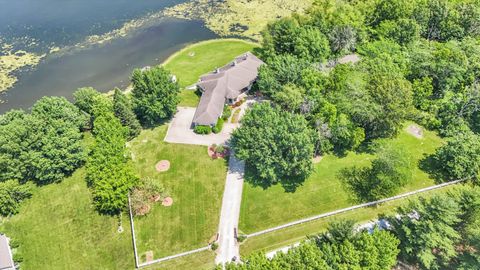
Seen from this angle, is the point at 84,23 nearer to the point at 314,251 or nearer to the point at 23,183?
the point at 23,183

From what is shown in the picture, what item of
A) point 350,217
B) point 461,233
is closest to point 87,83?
point 350,217

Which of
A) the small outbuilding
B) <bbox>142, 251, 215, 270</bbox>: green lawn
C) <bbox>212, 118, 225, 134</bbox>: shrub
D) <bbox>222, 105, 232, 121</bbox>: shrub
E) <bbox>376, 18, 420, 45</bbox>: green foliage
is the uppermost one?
<bbox>376, 18, 420, 45</bbox>: green foliage

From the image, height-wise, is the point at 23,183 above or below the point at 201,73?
below

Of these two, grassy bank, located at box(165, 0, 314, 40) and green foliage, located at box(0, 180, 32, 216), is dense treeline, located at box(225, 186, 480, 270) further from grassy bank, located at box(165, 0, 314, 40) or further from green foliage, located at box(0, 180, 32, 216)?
grassy bank, located at box(165, 0, 314, 40)

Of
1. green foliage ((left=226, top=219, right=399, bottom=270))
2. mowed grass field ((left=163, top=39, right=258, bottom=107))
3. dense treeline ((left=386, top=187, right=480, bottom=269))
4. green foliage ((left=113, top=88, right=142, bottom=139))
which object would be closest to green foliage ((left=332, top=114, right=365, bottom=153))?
dense treeline ((left=386, top=187, right=480, bottom=269))

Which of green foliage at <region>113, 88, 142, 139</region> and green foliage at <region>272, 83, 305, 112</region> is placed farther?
green foliage at <region>113, 88, 142, 139</region>

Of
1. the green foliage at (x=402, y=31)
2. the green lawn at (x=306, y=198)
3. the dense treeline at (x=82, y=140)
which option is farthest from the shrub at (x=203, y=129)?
the green foliage at (x=402, y=31)

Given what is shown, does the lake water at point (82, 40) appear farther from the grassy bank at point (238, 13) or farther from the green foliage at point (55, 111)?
the green foliage at point (55, 111)
